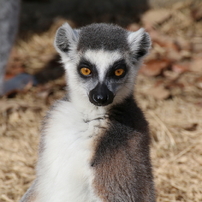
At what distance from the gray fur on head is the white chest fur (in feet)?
1.44

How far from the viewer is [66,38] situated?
3.17 meters

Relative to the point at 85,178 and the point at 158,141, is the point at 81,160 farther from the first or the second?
the point at 158,141

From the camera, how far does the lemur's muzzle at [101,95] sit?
2.80 meters

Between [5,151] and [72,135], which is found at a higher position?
[72,135]

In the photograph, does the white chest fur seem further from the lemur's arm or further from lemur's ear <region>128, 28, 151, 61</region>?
lemur's ear <region>128, 28, 151, 61</region>

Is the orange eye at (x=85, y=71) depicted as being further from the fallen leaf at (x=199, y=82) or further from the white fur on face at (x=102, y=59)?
the fallen leaf at (x=199, y=82)

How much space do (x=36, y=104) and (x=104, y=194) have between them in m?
2.53

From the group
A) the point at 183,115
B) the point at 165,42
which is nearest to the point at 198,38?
the point at 165,42

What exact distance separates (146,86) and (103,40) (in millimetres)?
2506

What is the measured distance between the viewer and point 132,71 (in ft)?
10.3

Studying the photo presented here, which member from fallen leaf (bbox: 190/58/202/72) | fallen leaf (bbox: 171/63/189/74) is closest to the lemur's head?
fallen leaf (bbox: 171/63/189/74)

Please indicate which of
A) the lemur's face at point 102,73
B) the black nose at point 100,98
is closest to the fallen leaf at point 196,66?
the lemur's face at point 102,73

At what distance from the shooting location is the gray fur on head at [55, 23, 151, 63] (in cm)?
301

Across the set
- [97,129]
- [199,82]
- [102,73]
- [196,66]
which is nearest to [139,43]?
[102,73]
